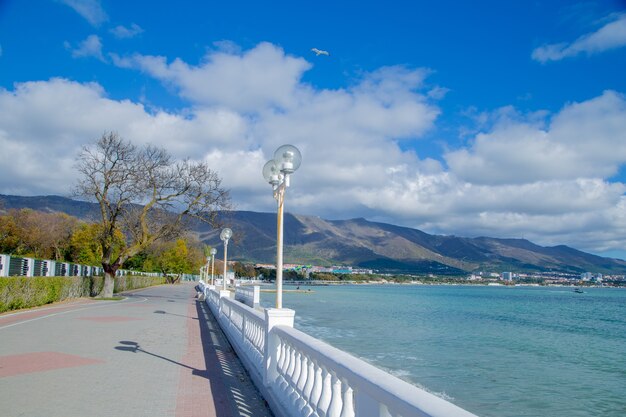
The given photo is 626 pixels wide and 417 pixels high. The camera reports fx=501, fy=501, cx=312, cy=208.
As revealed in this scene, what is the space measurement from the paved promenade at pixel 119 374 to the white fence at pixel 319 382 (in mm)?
473

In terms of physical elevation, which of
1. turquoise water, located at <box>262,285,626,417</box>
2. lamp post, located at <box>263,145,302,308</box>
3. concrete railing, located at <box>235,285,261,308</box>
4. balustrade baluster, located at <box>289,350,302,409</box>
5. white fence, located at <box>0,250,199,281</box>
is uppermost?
lamp post, located at <box>263,145,302,308</box>

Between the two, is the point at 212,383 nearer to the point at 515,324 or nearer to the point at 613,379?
the point at 613,379

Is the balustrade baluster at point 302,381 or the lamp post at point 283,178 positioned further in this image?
the lamp post at point 283,178

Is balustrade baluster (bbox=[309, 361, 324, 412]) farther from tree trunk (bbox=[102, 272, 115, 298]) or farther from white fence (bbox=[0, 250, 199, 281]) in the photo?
tree trunk (bbox=[102, 272, 115, 298])

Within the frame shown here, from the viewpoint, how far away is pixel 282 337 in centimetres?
662

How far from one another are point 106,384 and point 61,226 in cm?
6906

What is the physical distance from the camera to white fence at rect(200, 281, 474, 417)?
2961mm

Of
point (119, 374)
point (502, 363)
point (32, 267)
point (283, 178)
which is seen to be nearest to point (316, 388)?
point (283, 178)

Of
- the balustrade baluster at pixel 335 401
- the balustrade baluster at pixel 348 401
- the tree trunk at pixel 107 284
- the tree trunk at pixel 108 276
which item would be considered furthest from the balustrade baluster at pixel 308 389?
the tree trunk at pixel 107 284

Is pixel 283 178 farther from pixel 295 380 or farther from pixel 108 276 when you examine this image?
pixel 108 276

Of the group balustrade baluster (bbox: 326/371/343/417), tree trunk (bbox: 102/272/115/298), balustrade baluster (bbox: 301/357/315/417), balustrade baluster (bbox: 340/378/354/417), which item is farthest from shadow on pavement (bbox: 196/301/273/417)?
tree trunk (bbox: 102/272/115/298)

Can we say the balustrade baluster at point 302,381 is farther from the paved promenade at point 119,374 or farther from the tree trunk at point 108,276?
the tree trunk at point 108,276

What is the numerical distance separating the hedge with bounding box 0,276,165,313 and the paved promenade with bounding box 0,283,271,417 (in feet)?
14.8

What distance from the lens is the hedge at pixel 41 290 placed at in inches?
741
